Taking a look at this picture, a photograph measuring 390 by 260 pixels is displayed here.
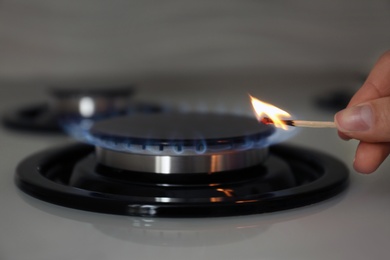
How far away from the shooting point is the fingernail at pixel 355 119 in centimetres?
57

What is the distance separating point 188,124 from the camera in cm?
69

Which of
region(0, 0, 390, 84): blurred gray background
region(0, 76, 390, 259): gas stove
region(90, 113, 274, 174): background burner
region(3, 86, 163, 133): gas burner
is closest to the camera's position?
region(0, 76, 390, 259): gas stove

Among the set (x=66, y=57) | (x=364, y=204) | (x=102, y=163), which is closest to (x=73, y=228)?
(x=102, y=163)

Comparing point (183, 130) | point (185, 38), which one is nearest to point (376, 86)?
point (183, 130)

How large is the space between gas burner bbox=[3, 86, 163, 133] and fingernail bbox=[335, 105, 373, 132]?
50 centimetres

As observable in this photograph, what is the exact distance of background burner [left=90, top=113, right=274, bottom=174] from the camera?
0.57 metres

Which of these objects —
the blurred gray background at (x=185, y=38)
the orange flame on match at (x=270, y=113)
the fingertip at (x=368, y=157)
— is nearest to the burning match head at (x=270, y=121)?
the orange flame on match at (x=270, y=113)

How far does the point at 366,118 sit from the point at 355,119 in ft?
0.04

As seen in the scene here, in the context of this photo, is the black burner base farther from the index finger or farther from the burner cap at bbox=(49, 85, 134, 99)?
the burner cap at bbox=(49, 85, 134, 99)

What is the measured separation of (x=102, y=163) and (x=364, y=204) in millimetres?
281

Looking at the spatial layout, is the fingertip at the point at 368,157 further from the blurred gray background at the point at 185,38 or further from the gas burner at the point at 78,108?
the blurred gray background at the point at 185,38

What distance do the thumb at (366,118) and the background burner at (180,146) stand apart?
9 centimetres

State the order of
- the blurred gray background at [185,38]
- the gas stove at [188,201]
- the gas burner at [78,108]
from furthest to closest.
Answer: the blurred gray background at [185,38], the gas burner at [78,108], the gas stove at [188,201]

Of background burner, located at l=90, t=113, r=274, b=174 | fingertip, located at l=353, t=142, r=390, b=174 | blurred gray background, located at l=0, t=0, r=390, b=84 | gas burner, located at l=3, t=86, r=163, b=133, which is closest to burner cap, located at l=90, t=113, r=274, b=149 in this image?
background burner, located at l=90, t=113, r=274, b=174
